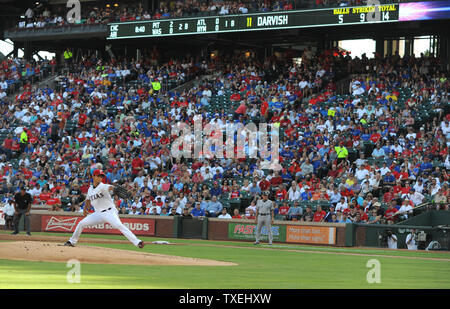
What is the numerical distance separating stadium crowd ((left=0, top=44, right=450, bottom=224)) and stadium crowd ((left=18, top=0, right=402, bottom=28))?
289 cm

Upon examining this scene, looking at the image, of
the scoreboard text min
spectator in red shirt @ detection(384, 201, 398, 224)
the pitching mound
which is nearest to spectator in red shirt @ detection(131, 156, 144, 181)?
Answer: the scoreboard text min

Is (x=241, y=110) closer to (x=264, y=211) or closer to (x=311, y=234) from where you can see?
(x=311, y=234)

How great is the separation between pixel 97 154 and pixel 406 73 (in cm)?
1376

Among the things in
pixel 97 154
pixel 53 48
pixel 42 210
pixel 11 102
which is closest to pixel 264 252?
pixel 42 210

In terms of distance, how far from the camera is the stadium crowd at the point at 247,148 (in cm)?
2605

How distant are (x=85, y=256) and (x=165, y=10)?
26.5m

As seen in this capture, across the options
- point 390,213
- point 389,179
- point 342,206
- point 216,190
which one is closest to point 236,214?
point 216,190

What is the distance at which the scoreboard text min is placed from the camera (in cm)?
3156

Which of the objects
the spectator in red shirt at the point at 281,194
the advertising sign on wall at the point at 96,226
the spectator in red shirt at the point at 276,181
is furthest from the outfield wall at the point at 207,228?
A: the spectator in red shirt at the point at 276,181

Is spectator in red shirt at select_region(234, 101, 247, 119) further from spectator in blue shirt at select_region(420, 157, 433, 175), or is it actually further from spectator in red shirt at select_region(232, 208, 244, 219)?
spectator in blue shirt at select_region(420, 157, 433, 175)

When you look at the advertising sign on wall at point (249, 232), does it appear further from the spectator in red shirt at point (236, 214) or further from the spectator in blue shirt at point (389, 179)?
the spectator in blue shirt at point (389, 179)

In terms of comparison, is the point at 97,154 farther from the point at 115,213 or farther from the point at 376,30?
the point at 115,213

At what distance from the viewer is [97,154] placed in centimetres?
3422

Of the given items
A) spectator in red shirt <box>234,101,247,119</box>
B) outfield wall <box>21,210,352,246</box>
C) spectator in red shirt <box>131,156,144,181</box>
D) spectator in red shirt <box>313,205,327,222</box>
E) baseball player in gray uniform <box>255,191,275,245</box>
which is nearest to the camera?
baseball player in gray uniform <box>255,191,275,245</box>
